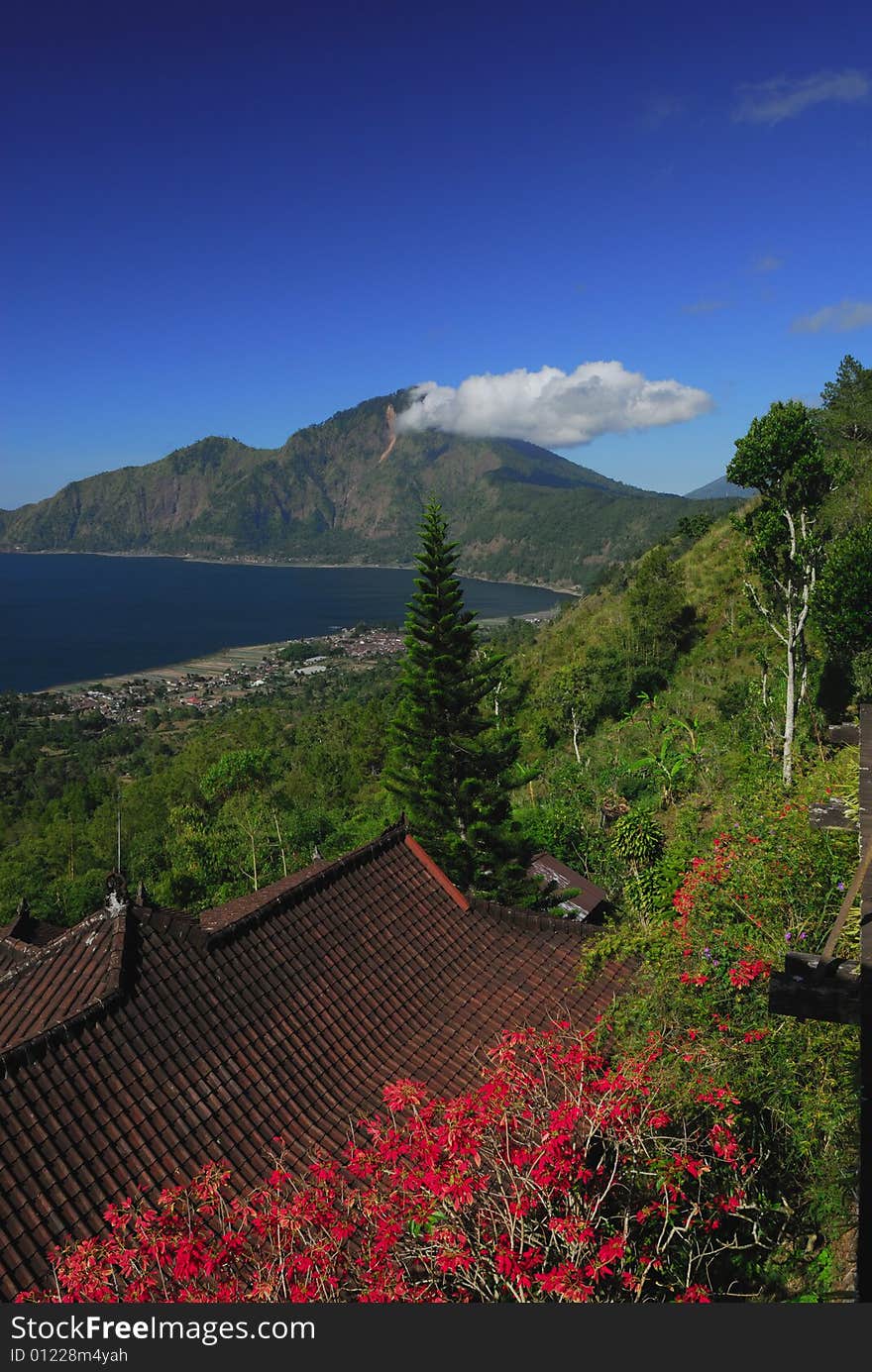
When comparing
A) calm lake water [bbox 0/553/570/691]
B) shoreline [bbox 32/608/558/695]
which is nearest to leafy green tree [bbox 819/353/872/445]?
calm lake water [bbox 0/553/570/691]

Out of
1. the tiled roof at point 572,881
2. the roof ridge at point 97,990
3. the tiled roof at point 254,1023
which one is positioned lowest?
the tiled roof at point 572,881

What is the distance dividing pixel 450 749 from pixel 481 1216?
1358 centimetres

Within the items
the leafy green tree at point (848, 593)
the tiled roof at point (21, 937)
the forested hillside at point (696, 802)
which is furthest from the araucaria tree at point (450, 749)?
the tiled roof at point (21, 937)

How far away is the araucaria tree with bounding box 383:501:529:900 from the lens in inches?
688

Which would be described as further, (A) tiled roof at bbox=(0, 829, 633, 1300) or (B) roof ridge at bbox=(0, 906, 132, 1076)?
(B) roof ridge at bbox=(0, 906, 132, 1076)

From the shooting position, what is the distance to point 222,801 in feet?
125

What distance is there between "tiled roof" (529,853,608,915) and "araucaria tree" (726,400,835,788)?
4942 mm

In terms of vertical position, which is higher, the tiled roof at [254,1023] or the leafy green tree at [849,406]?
the leafy green tree at [849,406]

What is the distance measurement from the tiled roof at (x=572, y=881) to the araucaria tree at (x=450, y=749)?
1.06 m

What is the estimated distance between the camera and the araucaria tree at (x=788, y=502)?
15.6 meters

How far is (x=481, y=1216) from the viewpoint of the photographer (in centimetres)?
413

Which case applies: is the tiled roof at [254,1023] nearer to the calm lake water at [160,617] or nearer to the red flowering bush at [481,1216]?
the red flowering bush at [481,1216]

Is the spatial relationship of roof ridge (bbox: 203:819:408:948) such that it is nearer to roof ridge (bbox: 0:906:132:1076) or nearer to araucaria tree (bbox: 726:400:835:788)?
roof ridge (bbox: 0:906:132:1076)

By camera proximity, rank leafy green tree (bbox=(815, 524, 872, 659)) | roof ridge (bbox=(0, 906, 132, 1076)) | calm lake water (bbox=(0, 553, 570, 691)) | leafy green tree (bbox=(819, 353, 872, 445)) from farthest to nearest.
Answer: calm lake water (bbox=(0, 553, 570, 691)) → leafy green tree (bbox=(819, 353, 872, 445)) → leafy green tree (bbox=(815, 524, 872, 659)) → roof ridge (bbox=(0, 906, 132, 1076))
